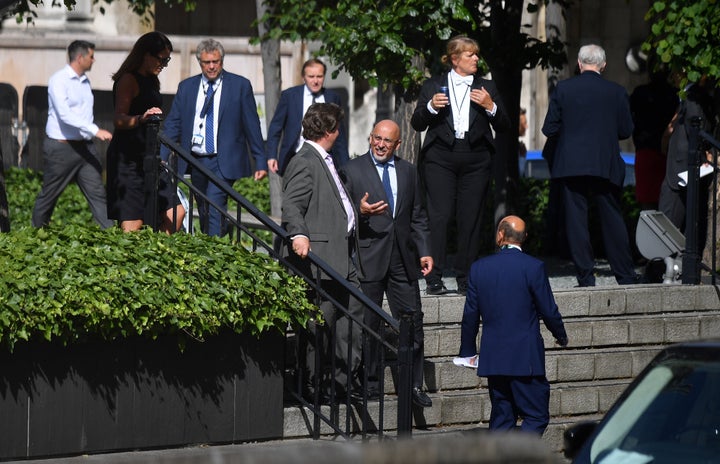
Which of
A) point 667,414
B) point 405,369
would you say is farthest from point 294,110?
point 667,414

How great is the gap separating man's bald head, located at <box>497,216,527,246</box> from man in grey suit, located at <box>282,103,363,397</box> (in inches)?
47.5

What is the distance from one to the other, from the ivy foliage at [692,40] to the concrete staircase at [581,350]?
68.2 inches

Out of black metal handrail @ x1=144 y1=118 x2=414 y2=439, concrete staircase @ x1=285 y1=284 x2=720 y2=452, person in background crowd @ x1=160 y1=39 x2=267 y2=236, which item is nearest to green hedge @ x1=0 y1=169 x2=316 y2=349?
black metal handrail @ x1=144 y1=118 x2=414 y2=439

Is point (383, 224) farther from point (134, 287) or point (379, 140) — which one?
point (134, 287)

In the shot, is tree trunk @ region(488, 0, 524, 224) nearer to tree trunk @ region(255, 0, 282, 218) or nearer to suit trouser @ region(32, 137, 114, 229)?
suit trouser @ region(32, 137, 114, 229)

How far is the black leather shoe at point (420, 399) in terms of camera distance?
8.84 metres

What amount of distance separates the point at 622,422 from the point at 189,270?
135 inches

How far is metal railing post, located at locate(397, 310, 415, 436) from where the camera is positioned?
7832 millimetres

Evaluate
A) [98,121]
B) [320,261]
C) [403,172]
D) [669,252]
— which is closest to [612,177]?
[669,252]

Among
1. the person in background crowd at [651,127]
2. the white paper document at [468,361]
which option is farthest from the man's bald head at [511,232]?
the person in background crowd at [651,127]

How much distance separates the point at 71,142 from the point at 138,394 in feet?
13.6

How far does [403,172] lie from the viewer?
29.9ft

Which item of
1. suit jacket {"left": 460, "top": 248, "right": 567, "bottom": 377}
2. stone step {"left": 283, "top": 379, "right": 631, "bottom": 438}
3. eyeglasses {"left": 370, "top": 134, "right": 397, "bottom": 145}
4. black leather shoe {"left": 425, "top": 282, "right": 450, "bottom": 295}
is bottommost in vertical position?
stone step {"left": 283, "top": 379, "right": 631, "bottom": 438}

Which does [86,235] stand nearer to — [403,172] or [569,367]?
[403,172]
